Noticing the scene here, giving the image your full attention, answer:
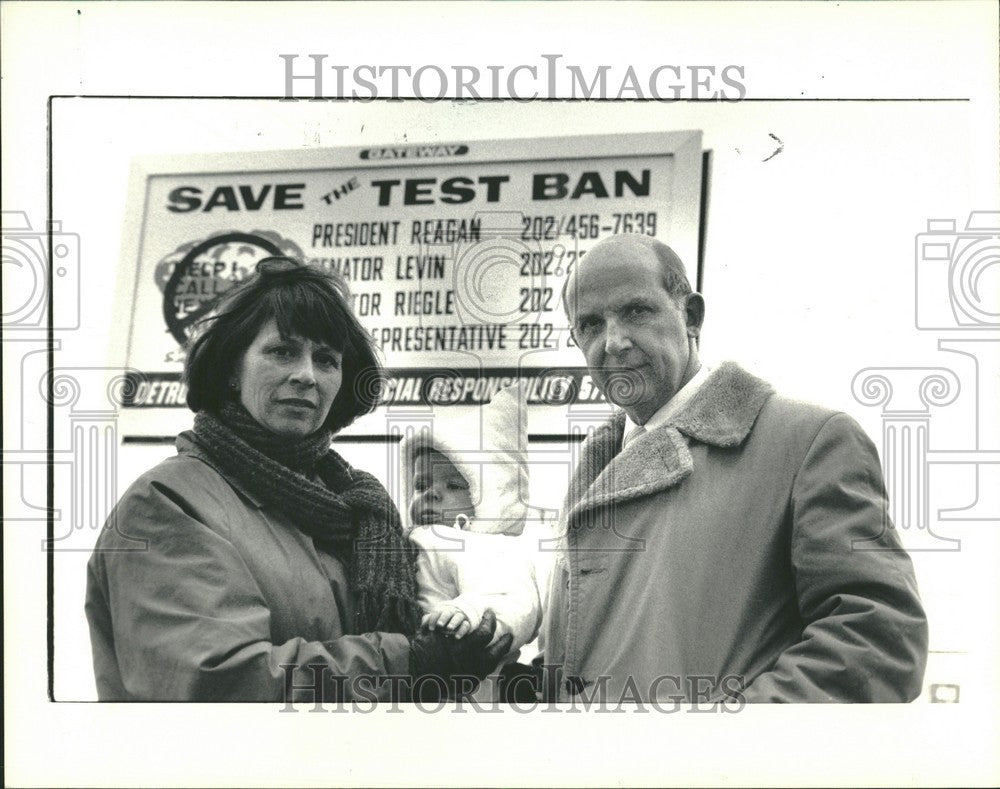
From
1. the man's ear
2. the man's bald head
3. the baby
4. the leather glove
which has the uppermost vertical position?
the man's bald head

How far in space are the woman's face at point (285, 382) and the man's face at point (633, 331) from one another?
0.52m

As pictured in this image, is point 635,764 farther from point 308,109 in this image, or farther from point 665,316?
point 308,109

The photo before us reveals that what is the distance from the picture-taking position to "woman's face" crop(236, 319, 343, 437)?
248 cm

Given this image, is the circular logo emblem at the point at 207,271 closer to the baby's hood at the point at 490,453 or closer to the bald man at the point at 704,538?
the baby's hood at the point at 490,453

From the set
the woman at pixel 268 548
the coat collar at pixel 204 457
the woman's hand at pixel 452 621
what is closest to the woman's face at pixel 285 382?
the woman at pixel 268 548

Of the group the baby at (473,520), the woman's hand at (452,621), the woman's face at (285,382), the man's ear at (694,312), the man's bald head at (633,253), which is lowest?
the woman's hand at (452,621)

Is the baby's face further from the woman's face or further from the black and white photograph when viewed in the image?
the woman's face

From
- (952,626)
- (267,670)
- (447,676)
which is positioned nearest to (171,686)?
(267,670)

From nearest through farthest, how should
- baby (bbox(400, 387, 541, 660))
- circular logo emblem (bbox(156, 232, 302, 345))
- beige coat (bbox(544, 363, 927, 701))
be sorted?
1. beige coat (bbox(544, 363, 927, 701))
2. baby (bbox(400, 387, 541, 660))
3. circular logo emblem (bbox(156, 232, 302, 345))

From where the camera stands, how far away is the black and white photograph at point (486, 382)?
2430 millimetres

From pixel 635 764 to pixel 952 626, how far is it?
2.24 ft

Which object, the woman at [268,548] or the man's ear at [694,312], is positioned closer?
the woman at [268,548]

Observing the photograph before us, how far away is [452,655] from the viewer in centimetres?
245

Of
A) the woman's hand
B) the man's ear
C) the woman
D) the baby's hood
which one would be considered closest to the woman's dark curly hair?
the woman
